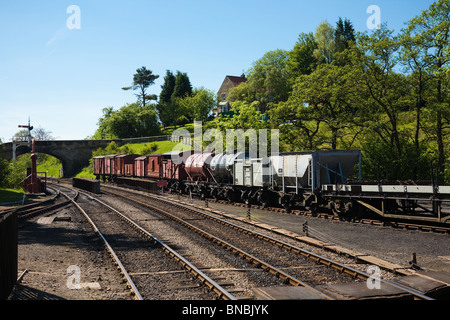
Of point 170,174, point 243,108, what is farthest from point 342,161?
point 243,108

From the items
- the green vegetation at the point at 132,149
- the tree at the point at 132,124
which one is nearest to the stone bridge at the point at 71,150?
the green vegetation at the point at 132,149

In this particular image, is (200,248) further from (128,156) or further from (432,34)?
(128,156)

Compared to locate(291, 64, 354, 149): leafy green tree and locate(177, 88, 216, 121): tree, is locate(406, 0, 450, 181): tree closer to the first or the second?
locate(291, 64, 354, 149): leafy green tree

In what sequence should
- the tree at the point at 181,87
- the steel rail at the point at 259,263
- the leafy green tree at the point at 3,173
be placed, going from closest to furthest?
the steel rail at the point at 259,263 < the leafy green tree at the point at 3,173 < the tree at the point at 181,87

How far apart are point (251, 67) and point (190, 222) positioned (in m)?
63.0

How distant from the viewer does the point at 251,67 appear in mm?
77500

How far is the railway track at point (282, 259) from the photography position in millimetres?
9289
